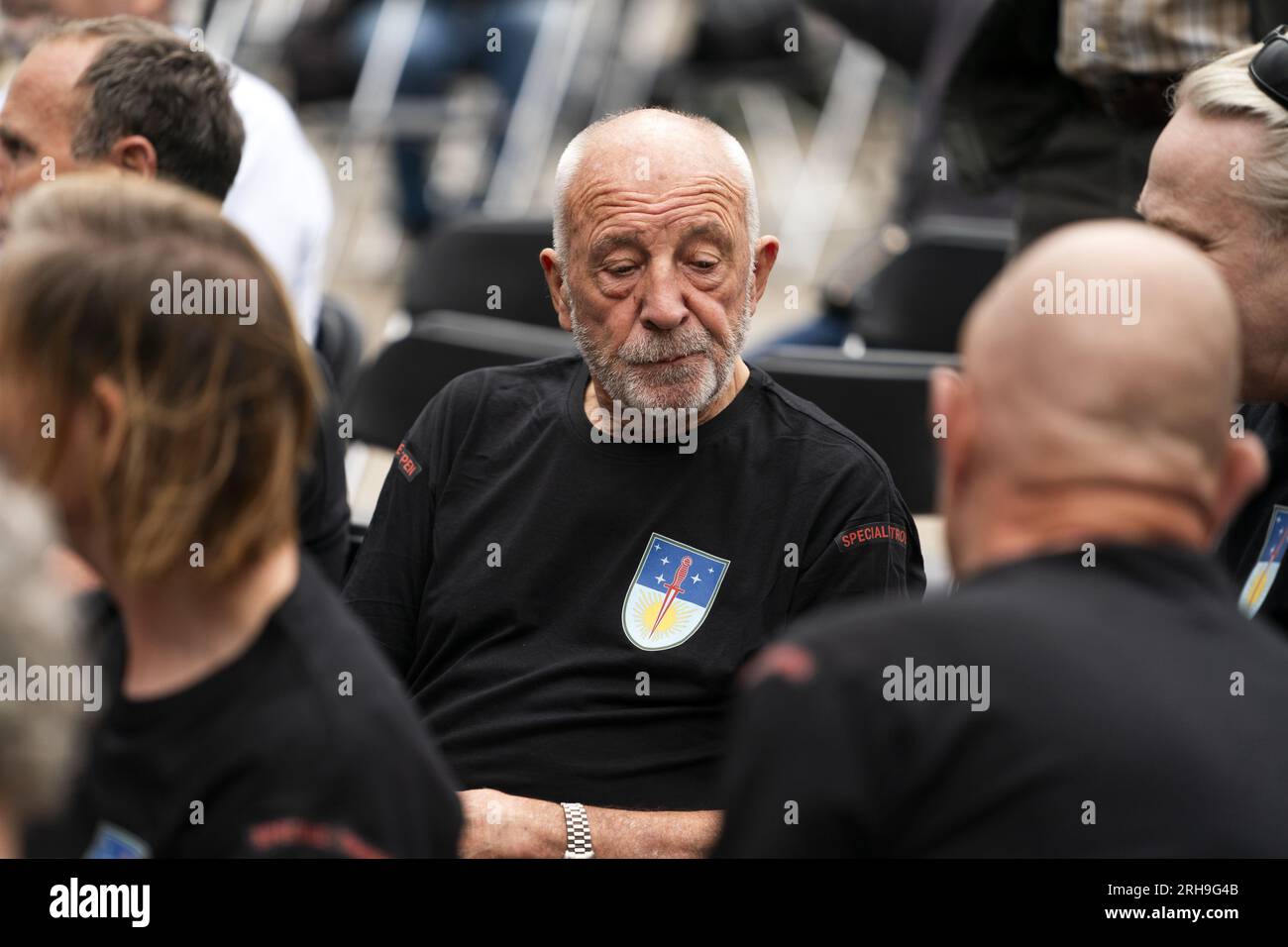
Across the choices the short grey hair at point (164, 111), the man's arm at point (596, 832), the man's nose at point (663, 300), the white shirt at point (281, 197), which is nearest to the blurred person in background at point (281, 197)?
the white shirt at point (281, 197)

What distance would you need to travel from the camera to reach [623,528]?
253cm

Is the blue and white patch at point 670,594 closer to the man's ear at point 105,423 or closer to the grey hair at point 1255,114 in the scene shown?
the grey hair at point 1255,114

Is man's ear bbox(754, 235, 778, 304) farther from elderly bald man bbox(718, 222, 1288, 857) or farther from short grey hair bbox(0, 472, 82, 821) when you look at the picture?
short grey hair bbox(0, 472, 82, 821)

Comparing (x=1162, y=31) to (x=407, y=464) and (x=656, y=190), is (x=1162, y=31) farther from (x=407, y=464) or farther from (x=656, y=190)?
(x=407, y=464)

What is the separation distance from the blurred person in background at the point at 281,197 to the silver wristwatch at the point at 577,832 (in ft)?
5.54

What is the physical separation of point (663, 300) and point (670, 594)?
47 centimetres

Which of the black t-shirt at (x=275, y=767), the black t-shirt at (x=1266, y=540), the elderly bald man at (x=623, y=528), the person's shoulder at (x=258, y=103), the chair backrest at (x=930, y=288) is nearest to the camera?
the black t-shirt at (x=275, y=767)

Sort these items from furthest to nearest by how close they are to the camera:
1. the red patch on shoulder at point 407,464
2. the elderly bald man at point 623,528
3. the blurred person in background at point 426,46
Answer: the blurred person in background at point 426,46 → the red patch on shoulder at point 407,464 → the elderly bald man at point 623,528

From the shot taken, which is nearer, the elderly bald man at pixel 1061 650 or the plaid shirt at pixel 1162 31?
the elderly bald man at pixel 1061 650

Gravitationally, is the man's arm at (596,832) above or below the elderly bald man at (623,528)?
below

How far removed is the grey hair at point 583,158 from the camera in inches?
106

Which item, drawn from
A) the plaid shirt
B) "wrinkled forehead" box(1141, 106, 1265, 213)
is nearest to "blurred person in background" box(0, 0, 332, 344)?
the plaid shirt

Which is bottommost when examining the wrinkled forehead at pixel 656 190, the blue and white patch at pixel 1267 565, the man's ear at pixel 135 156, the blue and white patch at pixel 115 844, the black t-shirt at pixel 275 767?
the blue and white patch at pixel 115 844

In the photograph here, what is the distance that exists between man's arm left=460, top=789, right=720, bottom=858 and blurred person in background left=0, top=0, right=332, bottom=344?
1665 mm
